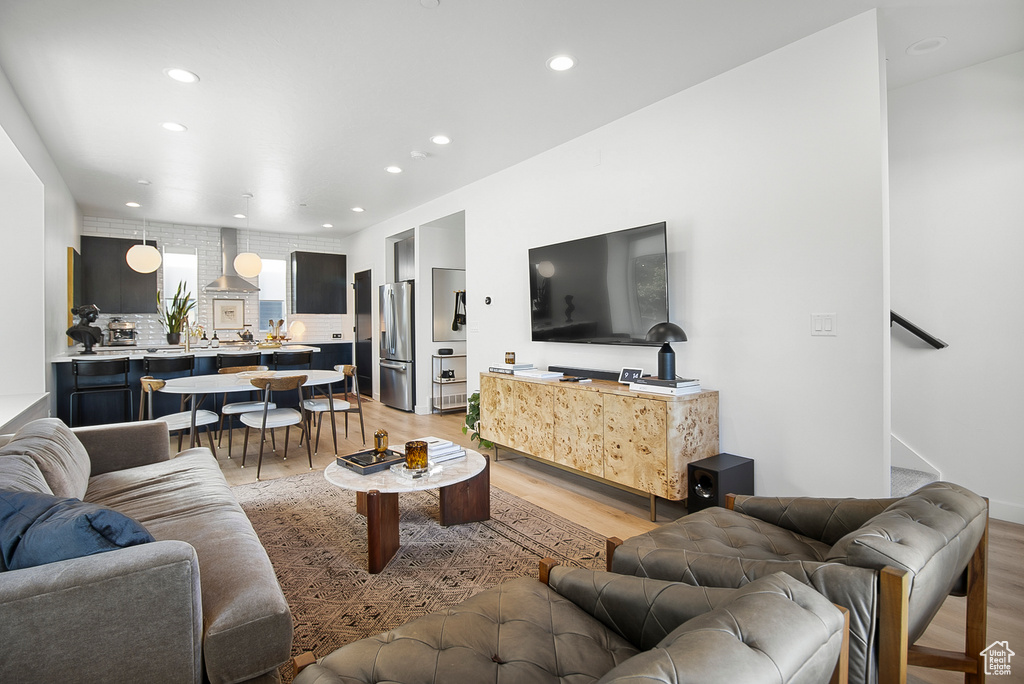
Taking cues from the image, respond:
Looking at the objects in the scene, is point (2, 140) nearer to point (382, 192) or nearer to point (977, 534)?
point (382, 192)

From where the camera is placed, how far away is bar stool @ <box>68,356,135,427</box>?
4.68 metres

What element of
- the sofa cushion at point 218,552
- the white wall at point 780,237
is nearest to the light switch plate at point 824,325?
the white wall at point 780,237

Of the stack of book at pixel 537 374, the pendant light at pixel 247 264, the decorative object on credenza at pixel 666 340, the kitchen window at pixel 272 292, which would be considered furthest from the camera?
the kitchen window at pixel 272 292

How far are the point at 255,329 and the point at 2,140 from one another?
5.28 m

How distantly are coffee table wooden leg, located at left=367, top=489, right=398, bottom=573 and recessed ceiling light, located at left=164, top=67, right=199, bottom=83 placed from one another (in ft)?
9.01

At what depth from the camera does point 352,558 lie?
2584mm

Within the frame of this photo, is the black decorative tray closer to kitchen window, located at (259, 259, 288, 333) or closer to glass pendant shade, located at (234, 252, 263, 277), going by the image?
glass pendant shade, located at (234, 252, 263, 277)

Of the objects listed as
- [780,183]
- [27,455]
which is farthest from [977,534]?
[27,455]

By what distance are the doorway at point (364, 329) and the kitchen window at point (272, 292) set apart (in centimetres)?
131

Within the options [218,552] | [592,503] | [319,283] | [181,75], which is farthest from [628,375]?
[319,283]

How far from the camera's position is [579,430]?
350 centimetres

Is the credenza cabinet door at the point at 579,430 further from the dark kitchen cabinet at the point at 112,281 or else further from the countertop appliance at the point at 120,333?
the dark kitchen cabinet at the point at 112,281

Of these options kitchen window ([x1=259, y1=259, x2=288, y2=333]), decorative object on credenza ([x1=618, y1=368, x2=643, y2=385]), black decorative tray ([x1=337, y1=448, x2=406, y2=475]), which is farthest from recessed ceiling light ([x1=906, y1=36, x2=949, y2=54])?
kitchen window ([x1=259, y1=259, x2=288, y2=333])

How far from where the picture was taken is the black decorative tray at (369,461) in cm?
264
